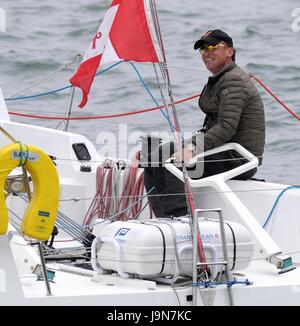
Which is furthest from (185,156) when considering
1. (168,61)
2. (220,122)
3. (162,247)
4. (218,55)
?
(168,61)

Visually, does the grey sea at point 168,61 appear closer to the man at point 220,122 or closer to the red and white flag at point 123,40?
the man at point 220,122

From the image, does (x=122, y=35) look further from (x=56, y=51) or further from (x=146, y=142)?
(x=56, y=51)

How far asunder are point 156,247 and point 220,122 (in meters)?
1.13

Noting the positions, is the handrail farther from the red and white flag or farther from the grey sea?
the grey sea

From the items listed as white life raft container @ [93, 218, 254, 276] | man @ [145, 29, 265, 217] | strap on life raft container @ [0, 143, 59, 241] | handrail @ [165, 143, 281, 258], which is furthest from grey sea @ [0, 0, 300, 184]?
strap on life raft container @ [0, 143, 59, 241]

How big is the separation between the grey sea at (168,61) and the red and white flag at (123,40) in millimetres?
1868

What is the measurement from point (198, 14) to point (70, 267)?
9564 millimetres

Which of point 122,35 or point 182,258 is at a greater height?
point 122,35

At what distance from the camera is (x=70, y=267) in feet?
17.7

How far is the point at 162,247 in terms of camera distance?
487cm

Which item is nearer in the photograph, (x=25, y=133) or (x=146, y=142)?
(x=146, y=142)

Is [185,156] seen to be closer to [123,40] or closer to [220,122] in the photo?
[220,122]

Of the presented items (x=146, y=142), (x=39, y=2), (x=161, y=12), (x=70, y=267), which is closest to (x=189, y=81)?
(x=161, y=12)

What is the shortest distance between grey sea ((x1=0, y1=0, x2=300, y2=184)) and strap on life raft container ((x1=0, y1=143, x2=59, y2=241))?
2916mm
